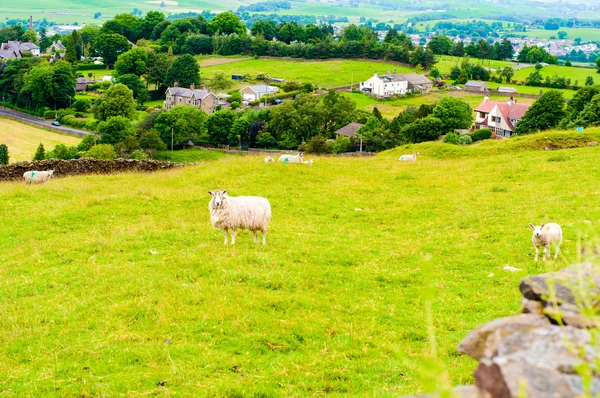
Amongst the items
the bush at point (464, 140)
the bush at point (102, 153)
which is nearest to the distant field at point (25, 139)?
the bush at point (102, 153)

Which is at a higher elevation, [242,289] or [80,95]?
[242,289]

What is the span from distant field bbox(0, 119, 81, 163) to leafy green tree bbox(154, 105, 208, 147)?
13281 mm

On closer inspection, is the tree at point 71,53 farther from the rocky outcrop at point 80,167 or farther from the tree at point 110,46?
the rocky outcrop at point 80,167

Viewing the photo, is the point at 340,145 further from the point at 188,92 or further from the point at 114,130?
the point at 188,92

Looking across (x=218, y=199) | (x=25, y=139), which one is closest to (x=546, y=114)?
(x=218, y=199)

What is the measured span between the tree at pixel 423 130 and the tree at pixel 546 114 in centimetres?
1490

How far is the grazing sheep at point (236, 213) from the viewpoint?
1786 centimetres

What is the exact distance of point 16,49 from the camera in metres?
173

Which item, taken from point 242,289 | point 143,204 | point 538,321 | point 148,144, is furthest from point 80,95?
point 538,321

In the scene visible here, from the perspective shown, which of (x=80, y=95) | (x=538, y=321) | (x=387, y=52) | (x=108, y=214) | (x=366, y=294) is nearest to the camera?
(x=538, y=321)

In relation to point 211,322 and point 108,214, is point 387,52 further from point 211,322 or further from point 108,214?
point 211,322

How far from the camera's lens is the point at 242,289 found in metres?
14.4

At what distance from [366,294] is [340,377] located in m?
4.36

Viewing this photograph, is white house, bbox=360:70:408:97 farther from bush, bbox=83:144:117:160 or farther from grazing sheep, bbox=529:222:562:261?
grazing sheep, bbox=529:222:562:261
